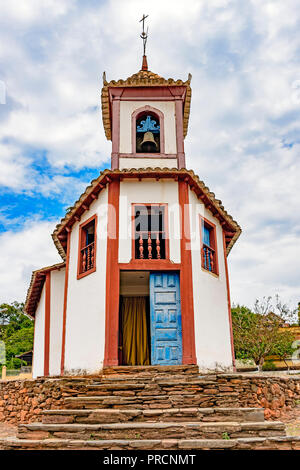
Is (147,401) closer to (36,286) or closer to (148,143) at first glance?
(148,143)

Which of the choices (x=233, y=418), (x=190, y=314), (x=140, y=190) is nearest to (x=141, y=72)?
(x=140, y=190)

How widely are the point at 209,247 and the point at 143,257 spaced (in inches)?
68.8

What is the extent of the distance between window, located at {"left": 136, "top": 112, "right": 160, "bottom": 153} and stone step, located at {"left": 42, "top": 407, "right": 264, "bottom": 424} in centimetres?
751

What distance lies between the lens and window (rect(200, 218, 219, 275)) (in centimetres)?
1085

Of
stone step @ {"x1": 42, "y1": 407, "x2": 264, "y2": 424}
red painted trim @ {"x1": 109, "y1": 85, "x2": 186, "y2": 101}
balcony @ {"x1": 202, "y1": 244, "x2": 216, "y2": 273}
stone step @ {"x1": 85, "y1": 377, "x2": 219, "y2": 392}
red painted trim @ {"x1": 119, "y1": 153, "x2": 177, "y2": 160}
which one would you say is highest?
red painted trim @ {"x1": 109, "y1": 85, "x2": 186, "y2": 101}

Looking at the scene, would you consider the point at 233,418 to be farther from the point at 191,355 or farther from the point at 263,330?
the point at 263,330

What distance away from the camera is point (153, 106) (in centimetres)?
1200

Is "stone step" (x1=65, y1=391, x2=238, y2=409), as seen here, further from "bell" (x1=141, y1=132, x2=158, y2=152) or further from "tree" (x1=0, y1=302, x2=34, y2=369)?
"tree" (x1=0, y1=302, x2=34, y2=369)

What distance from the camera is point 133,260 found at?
1001cm

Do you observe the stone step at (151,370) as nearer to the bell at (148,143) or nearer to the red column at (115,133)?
the red column at (115,133)

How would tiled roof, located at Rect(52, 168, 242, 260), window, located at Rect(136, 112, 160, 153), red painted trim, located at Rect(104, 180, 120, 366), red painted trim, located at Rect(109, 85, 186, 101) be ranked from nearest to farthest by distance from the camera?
red painted trim, located at Rect(104, 180, 120, 366), tiled roof, located at Rect(52, 168, 242, 260), window, located at Rect(136, 112, 160, 153), red painted trim, located at Rect(109, 85, 186, 101)

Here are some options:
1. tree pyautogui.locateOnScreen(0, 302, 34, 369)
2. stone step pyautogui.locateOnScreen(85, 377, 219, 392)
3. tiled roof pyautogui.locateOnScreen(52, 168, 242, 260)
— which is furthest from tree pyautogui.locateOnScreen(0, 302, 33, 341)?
stone step pyautogui.locateOnScreen(85, 377, 219, 392)

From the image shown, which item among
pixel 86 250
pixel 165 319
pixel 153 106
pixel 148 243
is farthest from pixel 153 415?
pixel 153 106
